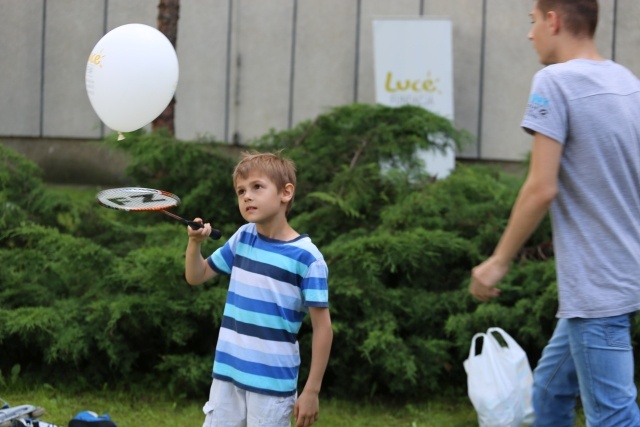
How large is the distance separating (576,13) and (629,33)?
16.8 ft

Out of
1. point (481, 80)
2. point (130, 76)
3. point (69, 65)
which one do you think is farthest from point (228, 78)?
point (130, 76)

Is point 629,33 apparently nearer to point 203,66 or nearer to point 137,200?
point 203,66

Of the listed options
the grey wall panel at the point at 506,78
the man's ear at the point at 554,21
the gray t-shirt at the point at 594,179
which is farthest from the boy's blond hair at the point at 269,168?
the grey wall panel at the point at 506,78

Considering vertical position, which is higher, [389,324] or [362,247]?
[362,247]

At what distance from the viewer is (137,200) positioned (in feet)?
11.0

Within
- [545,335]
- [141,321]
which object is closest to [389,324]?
[545,335]

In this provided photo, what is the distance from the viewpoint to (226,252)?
3.32 metres

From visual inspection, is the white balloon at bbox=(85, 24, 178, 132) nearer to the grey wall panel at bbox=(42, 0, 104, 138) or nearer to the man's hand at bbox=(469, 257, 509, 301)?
the man's hand at bbox=(469, 257, 509, 301)

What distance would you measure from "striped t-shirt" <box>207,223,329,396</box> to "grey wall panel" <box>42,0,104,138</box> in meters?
5.42

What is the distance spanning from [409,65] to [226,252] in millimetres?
4616

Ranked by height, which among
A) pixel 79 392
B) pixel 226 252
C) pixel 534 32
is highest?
pixel 534 32

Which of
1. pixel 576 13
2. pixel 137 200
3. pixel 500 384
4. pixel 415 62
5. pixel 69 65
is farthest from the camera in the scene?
pixel 69 65

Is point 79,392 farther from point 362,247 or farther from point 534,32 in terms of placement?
point 534,32

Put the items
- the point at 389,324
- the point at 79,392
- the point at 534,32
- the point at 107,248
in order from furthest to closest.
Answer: the point at 107,248, the point at 79,392, the point at 389,324, the point at 534,32
